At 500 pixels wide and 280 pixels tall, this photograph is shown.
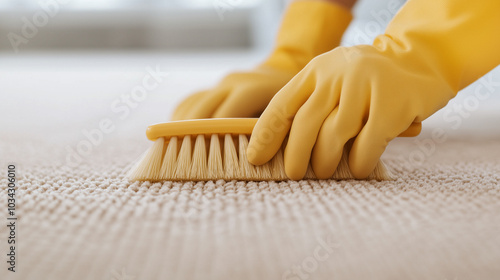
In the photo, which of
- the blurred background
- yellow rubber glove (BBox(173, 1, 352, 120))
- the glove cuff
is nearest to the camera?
yellow rubber glove (BBox(173, 1, 352, 120))

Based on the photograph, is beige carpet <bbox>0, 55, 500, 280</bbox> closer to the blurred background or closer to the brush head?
the brush head

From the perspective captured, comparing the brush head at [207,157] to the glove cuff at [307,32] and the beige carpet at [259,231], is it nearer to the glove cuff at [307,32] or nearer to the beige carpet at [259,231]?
the beige carpet at [259,231]

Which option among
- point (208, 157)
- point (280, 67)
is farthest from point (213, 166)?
point (280, 67)

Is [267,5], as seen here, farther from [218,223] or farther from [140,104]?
[218,223]

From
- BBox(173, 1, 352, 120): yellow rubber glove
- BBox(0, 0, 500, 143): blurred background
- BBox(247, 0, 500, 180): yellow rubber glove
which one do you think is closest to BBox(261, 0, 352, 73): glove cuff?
BBox(173, 1, 352, 120): yellow rubber glove

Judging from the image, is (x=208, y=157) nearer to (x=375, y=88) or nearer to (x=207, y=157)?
(x=207, y=157)

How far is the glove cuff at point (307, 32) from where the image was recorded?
2.91 ft

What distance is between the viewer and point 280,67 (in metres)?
0.91

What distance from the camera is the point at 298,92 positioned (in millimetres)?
477

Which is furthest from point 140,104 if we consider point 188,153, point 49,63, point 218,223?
point 218,223

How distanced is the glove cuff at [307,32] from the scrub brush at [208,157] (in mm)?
404

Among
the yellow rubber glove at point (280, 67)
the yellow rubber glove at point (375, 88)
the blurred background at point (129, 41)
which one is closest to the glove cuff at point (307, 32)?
the yellow rubber glove at point (280, 67)

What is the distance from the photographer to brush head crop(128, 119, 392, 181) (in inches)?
19.2

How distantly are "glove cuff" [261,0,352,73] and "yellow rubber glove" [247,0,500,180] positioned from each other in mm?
372
